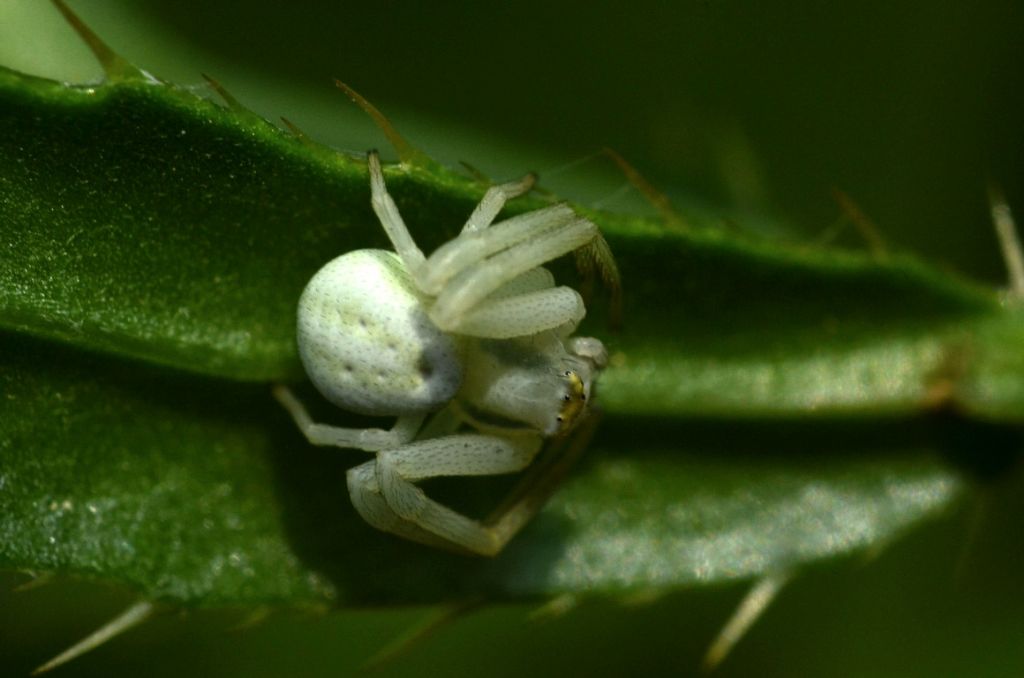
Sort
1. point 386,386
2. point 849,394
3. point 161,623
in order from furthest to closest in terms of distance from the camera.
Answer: point 161,623 < point 849,394 < point 386,386

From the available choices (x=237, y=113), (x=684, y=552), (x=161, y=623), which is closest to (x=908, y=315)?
(x=684, y=552)

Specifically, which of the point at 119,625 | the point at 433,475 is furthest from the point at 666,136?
the point at 119,625

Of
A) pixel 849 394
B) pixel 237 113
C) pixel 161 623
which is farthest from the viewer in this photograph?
pixel 161 623

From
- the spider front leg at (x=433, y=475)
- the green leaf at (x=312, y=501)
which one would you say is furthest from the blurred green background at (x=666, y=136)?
the spider front leg at (x=433, y=475)

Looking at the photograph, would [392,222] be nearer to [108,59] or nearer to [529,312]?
[529,312]

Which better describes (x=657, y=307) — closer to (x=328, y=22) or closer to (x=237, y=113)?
(x=237, y=113)

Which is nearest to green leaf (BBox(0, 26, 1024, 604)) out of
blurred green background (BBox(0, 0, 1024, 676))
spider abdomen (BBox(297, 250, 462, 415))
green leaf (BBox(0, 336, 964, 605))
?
green leaf (BBox(0, 336, 964, 605))

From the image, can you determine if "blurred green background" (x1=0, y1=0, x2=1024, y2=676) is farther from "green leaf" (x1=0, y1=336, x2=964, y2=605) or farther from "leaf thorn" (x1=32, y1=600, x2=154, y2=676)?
"leaf thorn" (x1=32, y1=600, x2=154, y2=676)
